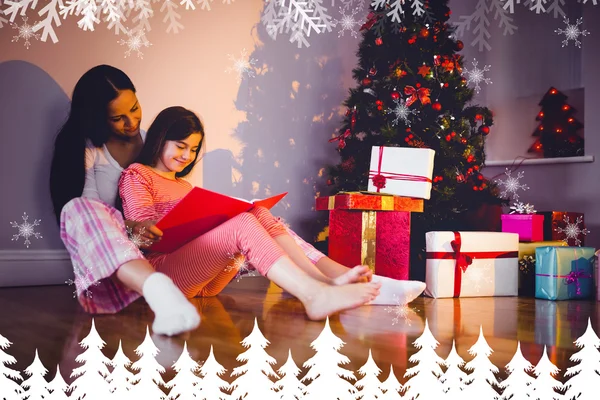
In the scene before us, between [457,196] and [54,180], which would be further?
[457,196]

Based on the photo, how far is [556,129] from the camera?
3336 millimetres

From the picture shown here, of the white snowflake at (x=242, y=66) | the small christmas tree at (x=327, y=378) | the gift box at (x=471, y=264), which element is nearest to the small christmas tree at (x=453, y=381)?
the small christmas tree at (x=327, y=378)

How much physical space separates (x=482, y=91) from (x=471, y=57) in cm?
22

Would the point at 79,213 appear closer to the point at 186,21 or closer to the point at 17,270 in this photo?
the point at 17,270

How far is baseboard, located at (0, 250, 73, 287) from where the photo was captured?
220 centimetres

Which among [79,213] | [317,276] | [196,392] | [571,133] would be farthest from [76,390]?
[571,133]

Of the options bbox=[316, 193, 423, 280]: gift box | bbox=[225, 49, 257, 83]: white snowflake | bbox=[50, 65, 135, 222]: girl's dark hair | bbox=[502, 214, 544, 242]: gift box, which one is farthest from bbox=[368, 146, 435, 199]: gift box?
bbox=[50, 65, 135, 222]: girl's dark hair

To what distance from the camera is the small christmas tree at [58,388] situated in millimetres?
743

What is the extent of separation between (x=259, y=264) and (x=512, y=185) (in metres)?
2.45

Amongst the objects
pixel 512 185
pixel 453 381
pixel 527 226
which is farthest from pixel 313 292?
pixel 512 185

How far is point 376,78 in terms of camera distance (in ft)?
8.78

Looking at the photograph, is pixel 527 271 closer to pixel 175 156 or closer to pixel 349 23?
pixel 175 156

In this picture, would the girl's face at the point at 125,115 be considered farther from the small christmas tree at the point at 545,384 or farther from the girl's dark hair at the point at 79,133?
the small christmas tree at the point at 545,384

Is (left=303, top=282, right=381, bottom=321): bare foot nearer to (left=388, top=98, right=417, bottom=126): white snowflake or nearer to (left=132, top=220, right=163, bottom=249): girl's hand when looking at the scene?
(left=132, top=220, right=163, bottom=249): girl's hand
